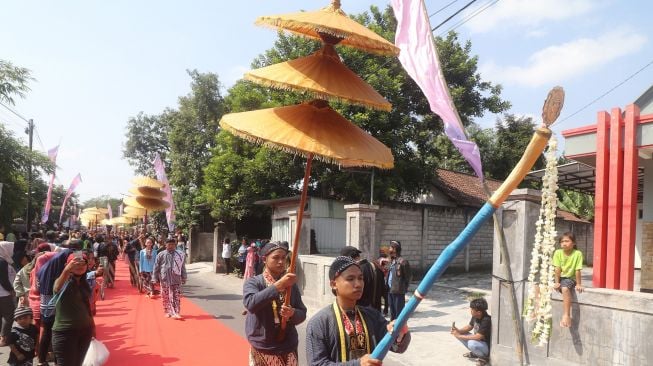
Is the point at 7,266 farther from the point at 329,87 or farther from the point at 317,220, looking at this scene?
the point at 317,220

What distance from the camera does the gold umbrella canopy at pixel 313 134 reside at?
3.10 metres

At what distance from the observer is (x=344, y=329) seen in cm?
272

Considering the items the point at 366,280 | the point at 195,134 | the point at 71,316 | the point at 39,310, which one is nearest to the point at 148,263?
the point at 39,310

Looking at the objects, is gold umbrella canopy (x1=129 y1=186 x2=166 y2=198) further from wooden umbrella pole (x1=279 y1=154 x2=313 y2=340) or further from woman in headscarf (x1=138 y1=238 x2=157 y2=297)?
wooden umbrella pole (x1=279 y1=154 x2=313 y2=340)

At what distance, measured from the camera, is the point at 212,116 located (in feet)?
82.9

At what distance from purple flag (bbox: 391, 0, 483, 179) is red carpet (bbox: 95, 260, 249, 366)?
4582 mm

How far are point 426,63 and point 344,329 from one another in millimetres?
2986

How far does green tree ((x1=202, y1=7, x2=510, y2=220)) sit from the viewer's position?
14.8 metres

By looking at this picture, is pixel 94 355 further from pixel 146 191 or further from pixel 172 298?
pixel 146 191

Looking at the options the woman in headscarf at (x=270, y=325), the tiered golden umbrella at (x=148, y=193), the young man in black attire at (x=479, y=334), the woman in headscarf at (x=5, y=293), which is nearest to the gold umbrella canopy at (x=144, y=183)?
the tiered golden umbrella at (x=148, y=193)

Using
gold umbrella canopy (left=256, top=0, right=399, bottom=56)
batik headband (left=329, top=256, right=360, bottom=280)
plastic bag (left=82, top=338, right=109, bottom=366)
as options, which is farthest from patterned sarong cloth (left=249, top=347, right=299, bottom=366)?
plastic bag (left=82, top=338, right=109, bottom=366)

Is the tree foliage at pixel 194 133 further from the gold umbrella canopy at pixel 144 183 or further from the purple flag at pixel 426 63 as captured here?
the purple flag at pixel 426 63

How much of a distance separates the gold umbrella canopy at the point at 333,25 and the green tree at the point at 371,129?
417 inches

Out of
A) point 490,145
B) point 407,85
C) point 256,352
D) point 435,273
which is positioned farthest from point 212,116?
point 435,273
